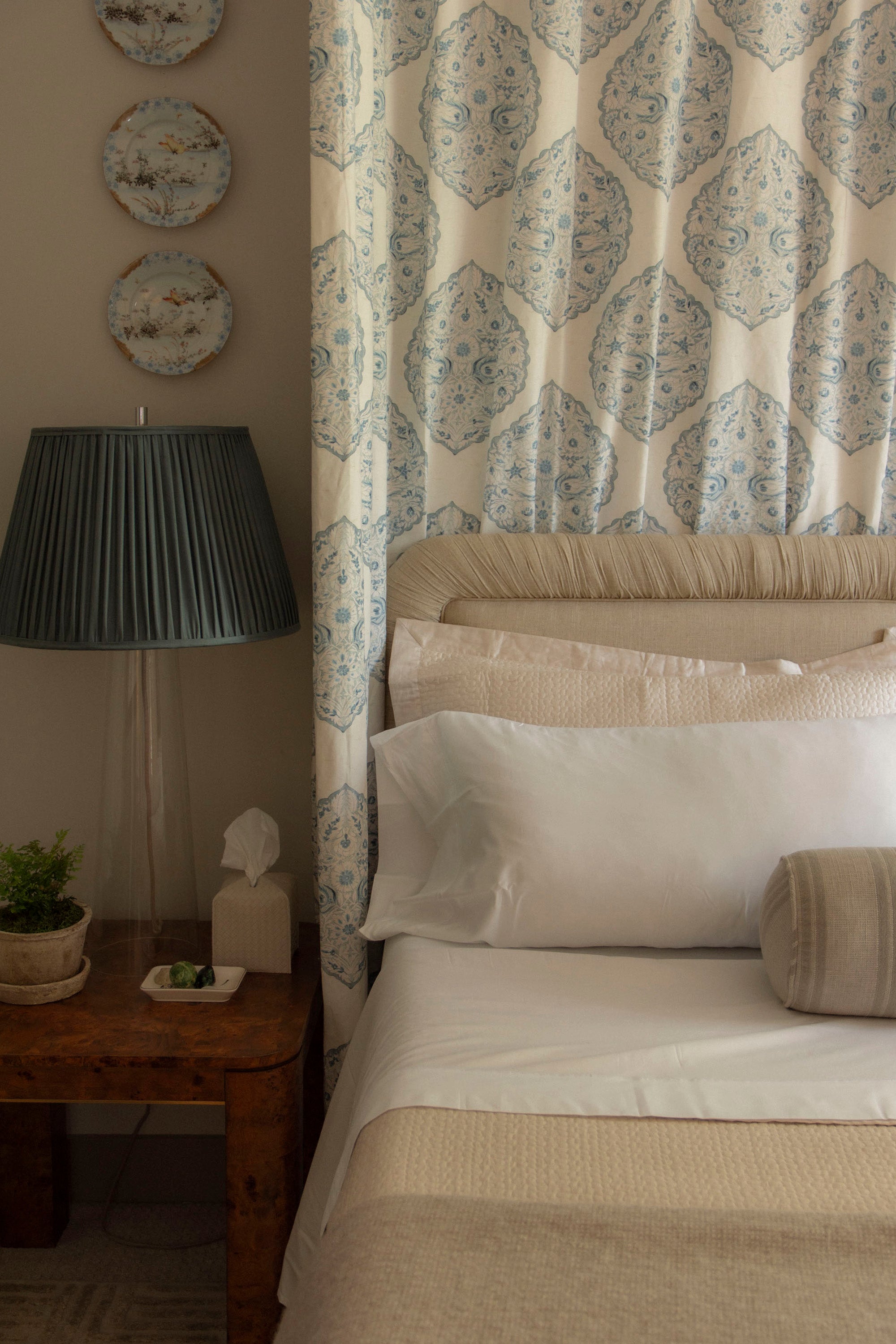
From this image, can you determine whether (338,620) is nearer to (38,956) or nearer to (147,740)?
(147,740)

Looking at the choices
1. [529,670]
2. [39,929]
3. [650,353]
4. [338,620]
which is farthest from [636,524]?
[39,929]

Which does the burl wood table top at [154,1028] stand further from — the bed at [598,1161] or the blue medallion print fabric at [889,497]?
the blue medallion print fabric at [889,497]

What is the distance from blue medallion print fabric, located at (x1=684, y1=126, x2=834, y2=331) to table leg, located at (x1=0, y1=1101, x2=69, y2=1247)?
1.91 m

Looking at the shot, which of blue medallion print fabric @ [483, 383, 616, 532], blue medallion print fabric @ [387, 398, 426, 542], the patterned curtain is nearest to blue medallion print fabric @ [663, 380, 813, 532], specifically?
the patterned curtain

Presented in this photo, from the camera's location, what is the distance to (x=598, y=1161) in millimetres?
865

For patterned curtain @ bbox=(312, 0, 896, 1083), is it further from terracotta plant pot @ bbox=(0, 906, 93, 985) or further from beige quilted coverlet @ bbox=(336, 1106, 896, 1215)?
beige quilted coverlet @ bbox=(336, 1106, 896, 1215)

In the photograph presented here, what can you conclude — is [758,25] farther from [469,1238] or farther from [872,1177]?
[469,1238]

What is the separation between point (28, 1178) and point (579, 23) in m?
2.22

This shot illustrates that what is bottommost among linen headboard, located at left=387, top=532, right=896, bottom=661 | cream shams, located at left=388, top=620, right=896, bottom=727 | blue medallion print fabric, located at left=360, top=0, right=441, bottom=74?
cream shams, located at left=388, top=620, right=896, bottom=727

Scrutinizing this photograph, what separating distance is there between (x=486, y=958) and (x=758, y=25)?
5.27ft

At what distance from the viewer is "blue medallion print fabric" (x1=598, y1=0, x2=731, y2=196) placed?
1647 mm

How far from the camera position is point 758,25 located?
1646 millimetres

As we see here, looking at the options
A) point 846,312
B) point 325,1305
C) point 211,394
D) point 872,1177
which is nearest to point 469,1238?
point 325,1305

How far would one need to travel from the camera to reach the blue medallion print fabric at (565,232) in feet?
5.45
